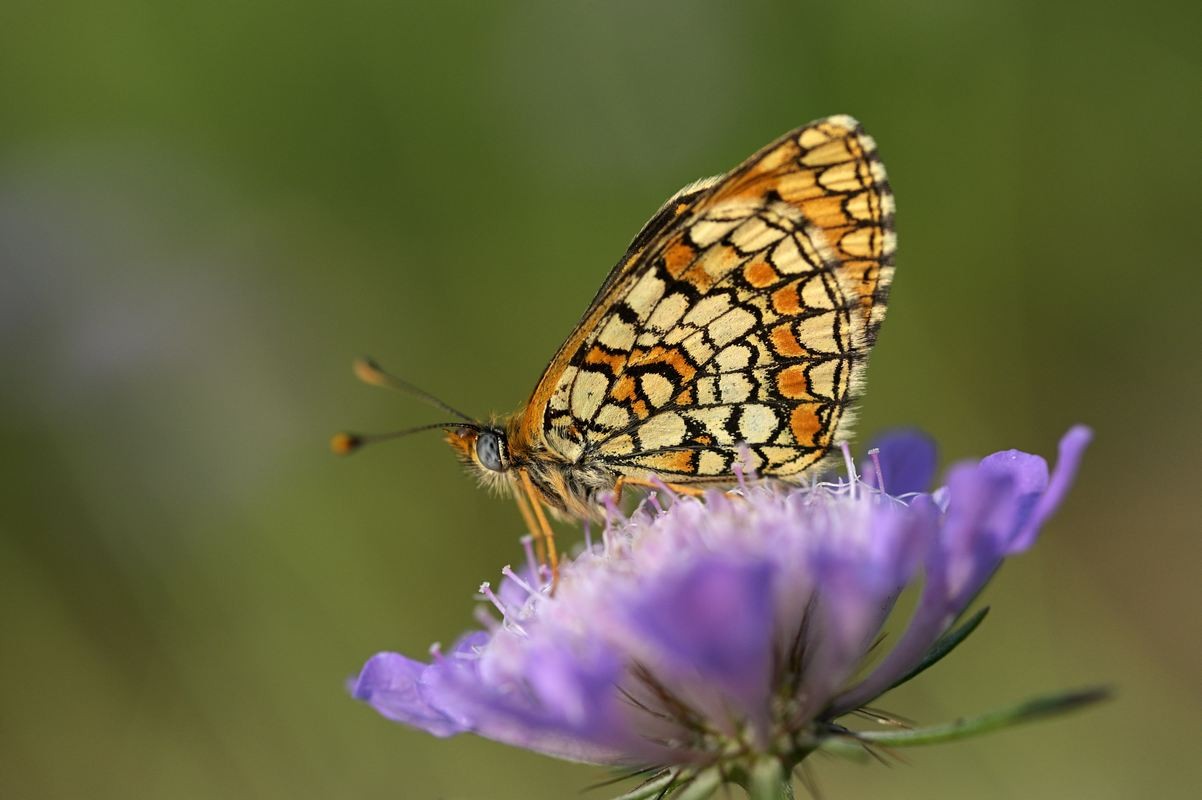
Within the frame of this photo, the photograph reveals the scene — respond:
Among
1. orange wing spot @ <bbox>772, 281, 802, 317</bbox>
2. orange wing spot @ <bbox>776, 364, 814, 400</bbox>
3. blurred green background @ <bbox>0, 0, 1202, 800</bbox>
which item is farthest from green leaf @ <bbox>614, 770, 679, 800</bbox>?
blurred green background @ <bbox>0, 0, 1202, 800</bbox>

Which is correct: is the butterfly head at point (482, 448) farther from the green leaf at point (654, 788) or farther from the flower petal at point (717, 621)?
the flower petal at point (717, 621)

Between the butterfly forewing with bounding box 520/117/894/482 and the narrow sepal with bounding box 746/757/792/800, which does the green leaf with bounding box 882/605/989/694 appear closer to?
the narrow sepal with bounding box 746/757/792/800

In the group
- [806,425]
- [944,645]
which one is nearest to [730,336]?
[806,425]

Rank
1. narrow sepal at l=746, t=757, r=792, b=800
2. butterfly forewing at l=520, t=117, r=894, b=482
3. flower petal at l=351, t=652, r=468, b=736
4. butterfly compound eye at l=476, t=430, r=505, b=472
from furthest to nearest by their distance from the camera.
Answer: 1. butterfly compound eye at l=476, t=430, r=505, b=472
2. butterfly forewing at l=520, t=117, r=894, b=482
3. flower petal at l=351, t=652, r=468, b=736
4. narrow sepal at l=746, t=757, r=792, b=800

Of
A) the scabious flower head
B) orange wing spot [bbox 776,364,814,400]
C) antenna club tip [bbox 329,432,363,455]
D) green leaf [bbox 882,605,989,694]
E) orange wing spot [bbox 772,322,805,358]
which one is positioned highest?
antenna club tip [bbox 329,432,363,455]

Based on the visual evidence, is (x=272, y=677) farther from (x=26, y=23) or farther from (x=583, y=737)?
(x=26, y=23)

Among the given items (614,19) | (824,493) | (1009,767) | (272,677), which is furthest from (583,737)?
(614,19)
